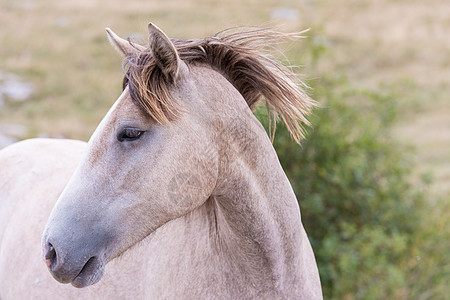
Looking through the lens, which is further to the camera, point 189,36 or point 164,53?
point 189,36

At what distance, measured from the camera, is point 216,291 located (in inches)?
99.5

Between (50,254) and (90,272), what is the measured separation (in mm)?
176

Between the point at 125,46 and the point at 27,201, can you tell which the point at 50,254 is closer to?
the point at 125,46

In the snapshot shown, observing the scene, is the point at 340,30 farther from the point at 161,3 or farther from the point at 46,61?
the point at 46,61

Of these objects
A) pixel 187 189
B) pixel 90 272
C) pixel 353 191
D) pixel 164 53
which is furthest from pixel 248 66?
pixel 353 191

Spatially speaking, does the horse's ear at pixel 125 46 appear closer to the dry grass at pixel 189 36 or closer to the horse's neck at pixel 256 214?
the horse's neck at pixel 256 214

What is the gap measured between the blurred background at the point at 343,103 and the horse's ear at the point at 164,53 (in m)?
0.28

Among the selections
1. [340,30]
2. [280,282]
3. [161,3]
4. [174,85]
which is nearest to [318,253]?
[280,282]

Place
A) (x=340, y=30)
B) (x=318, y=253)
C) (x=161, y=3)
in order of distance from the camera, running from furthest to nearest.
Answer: (x=161, y=3)
(x=340, y=30)
(x=318, y=253)

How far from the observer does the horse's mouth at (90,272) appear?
220 cm

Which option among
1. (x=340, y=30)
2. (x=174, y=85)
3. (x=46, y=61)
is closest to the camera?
(x=174, y=85)

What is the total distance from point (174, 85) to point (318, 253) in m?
4.23

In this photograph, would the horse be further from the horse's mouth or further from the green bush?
the green bush

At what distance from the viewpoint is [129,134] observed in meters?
2.23
